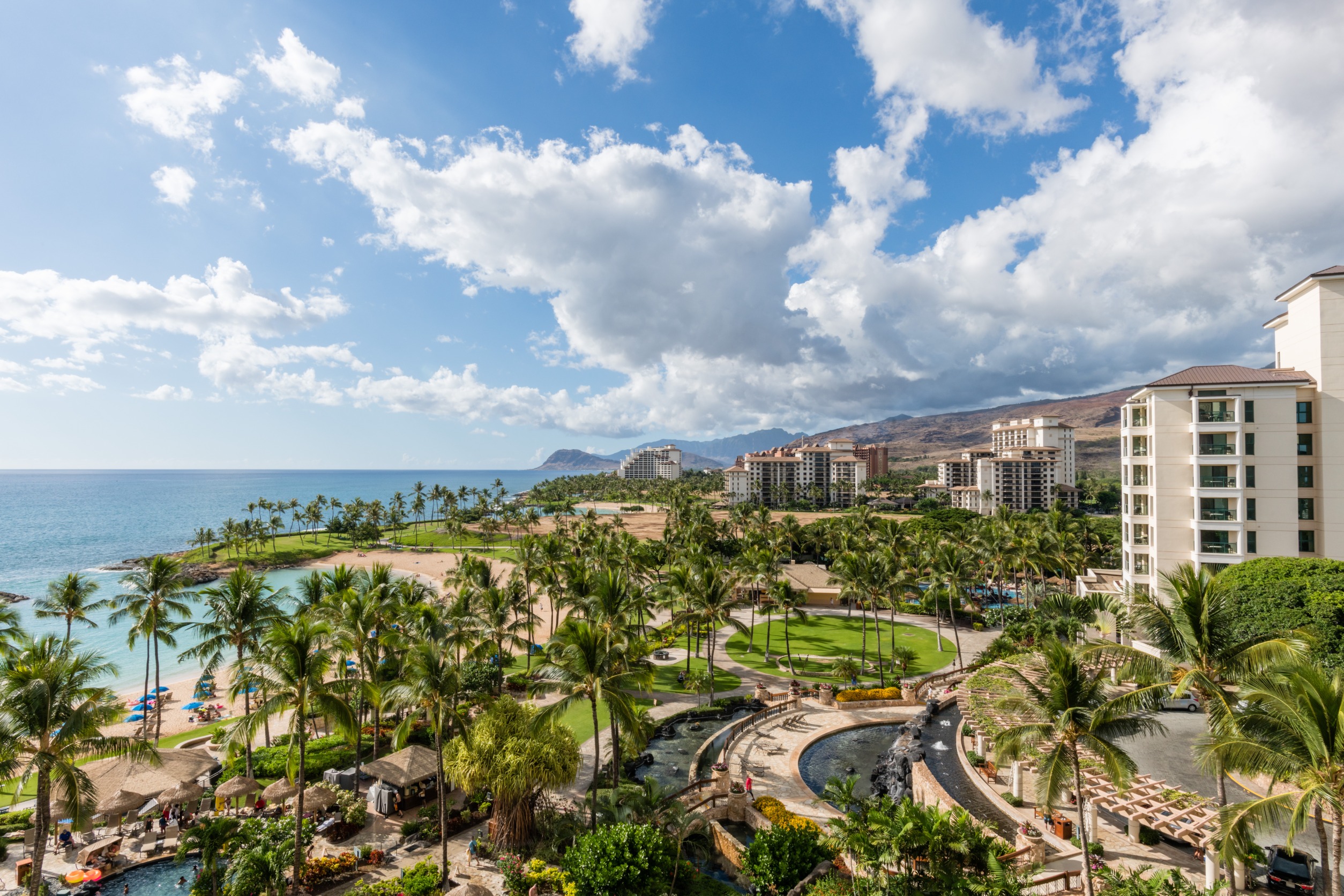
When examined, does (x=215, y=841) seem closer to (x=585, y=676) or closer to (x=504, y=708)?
(x=504, y=708)

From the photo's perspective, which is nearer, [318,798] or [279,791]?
[318,798]

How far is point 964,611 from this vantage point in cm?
6494

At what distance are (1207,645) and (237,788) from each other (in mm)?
37785

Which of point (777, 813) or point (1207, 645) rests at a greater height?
point (1207, 645)

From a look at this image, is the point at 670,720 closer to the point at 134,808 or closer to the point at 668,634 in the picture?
the point at 668,634

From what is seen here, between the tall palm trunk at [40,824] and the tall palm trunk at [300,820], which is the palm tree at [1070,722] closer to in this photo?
the tall palm trunk at [300,820]

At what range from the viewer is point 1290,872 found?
17.5 meters

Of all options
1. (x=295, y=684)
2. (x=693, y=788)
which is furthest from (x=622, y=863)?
(x=295, y=684)

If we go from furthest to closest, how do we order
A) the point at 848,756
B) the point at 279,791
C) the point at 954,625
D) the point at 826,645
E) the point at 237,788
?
the point at 826,645, the point at 954,625, the point at 848,756, the point at 237,788, the point at 279,791

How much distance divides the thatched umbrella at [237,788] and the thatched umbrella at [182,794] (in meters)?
0.69

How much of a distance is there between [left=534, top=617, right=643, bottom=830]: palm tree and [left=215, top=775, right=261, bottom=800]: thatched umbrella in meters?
14.3

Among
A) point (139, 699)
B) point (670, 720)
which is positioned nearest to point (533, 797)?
point (670, 720)

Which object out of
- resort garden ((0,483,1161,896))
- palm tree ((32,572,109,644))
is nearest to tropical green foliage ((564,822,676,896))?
resort garden ((0,483,1161,896))

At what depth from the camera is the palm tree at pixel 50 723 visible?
58.2 feet
